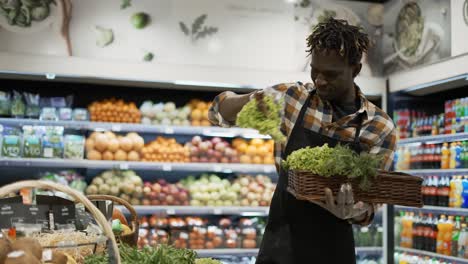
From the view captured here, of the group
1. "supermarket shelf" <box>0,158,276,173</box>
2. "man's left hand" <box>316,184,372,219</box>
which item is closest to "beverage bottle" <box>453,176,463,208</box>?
"supermarket shelf" <box>0,158,276,173</box>

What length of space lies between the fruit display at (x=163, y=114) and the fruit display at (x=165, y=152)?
0.73ft

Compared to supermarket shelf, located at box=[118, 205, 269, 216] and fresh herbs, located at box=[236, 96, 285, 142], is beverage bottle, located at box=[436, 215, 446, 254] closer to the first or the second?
supermarket shelf, located at box=[118, 205, 269, 216]

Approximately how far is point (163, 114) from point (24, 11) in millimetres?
1606

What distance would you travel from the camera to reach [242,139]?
6.45 metres

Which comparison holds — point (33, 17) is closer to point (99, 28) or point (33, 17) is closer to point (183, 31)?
point (99, 28)

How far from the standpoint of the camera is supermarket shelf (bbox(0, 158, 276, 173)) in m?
5.49

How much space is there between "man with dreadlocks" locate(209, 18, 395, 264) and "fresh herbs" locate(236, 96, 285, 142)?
90mm

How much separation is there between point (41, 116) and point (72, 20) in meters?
0.94

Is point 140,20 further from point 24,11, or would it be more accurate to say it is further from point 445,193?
point 445,193

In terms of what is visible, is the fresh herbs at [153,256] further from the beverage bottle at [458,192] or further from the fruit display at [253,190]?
the fruit display at [253,190]

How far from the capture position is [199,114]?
19.8 ft

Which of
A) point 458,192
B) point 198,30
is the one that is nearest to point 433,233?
point 458,192

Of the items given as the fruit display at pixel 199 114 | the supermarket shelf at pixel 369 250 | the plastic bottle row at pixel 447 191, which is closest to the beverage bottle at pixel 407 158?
the plastic bottle row at pixel 447 191

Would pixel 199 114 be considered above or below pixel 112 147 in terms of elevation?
above
